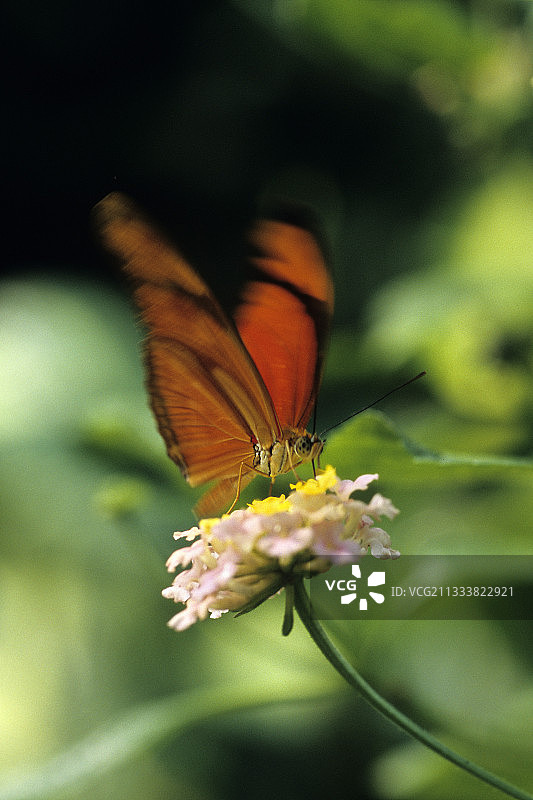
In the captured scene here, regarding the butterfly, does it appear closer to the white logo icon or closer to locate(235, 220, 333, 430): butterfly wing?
locate(235, 220, 333, 430): butterfly wing

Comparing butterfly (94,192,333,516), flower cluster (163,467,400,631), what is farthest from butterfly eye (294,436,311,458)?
flower cluster (163,467,400,631)

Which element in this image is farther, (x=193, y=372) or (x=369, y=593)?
(x=369, y=593)

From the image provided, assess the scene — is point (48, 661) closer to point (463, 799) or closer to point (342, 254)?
point (463, 799)

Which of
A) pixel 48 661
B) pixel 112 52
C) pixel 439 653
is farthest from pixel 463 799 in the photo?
pixel 112 52

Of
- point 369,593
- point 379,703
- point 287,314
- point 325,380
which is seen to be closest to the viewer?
point 379,703

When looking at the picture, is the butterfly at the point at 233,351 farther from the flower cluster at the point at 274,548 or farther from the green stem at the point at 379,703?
the green stem at the point at 379,703

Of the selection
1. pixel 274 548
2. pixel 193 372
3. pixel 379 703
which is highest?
pixel 193 372

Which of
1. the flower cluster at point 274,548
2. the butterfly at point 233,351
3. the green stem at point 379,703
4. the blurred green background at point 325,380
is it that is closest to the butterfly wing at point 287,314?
the butterfly at point 233,351

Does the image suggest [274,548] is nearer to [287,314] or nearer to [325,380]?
[287,314]

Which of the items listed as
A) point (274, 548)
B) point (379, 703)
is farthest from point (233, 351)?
point (379, 703)
